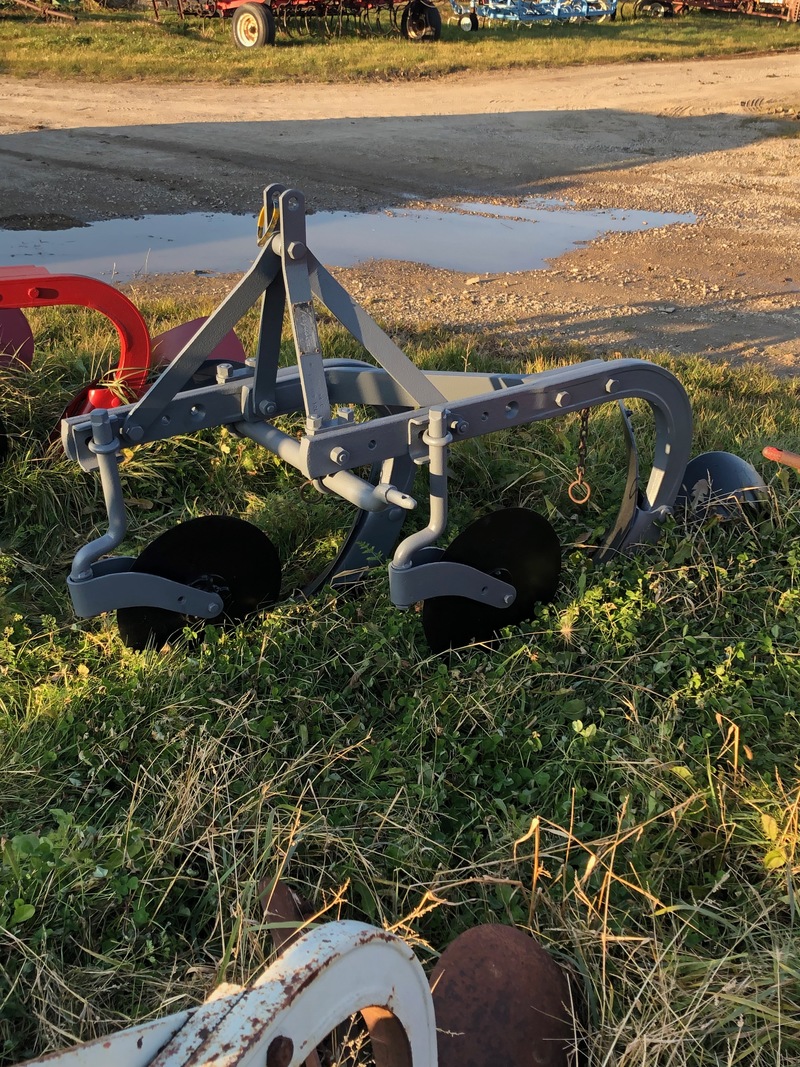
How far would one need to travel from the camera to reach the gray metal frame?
3010mm

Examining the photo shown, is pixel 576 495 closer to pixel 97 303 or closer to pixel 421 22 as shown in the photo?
pixel 97 303

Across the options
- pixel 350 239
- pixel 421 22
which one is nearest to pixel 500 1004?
pixel 350 239

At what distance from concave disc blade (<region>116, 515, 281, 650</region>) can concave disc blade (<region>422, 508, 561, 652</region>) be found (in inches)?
24.9

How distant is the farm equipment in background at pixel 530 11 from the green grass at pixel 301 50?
590 millimetres

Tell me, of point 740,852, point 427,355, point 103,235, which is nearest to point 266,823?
point 740,852

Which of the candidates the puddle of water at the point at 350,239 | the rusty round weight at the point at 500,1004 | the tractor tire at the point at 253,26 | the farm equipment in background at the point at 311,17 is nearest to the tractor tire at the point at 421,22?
the farm equipment in background at the point at 311,17

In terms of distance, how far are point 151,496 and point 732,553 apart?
2471 millimetres

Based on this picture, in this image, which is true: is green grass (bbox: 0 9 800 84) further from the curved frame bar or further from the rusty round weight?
the rusty round weight

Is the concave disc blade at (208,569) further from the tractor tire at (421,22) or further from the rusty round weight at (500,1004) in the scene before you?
the tractor tire at (421,22)

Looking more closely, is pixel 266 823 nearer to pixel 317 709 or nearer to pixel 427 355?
pixel 317 709

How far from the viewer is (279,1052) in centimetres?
108

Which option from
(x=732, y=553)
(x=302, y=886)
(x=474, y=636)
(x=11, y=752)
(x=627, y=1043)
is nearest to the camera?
(x=627, y=1043)

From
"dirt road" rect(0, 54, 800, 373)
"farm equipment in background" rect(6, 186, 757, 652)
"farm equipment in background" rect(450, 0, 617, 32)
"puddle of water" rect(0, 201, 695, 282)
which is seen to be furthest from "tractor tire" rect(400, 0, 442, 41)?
"farm equipment in background" rect(6, 186, 757, 652)

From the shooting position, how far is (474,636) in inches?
132
